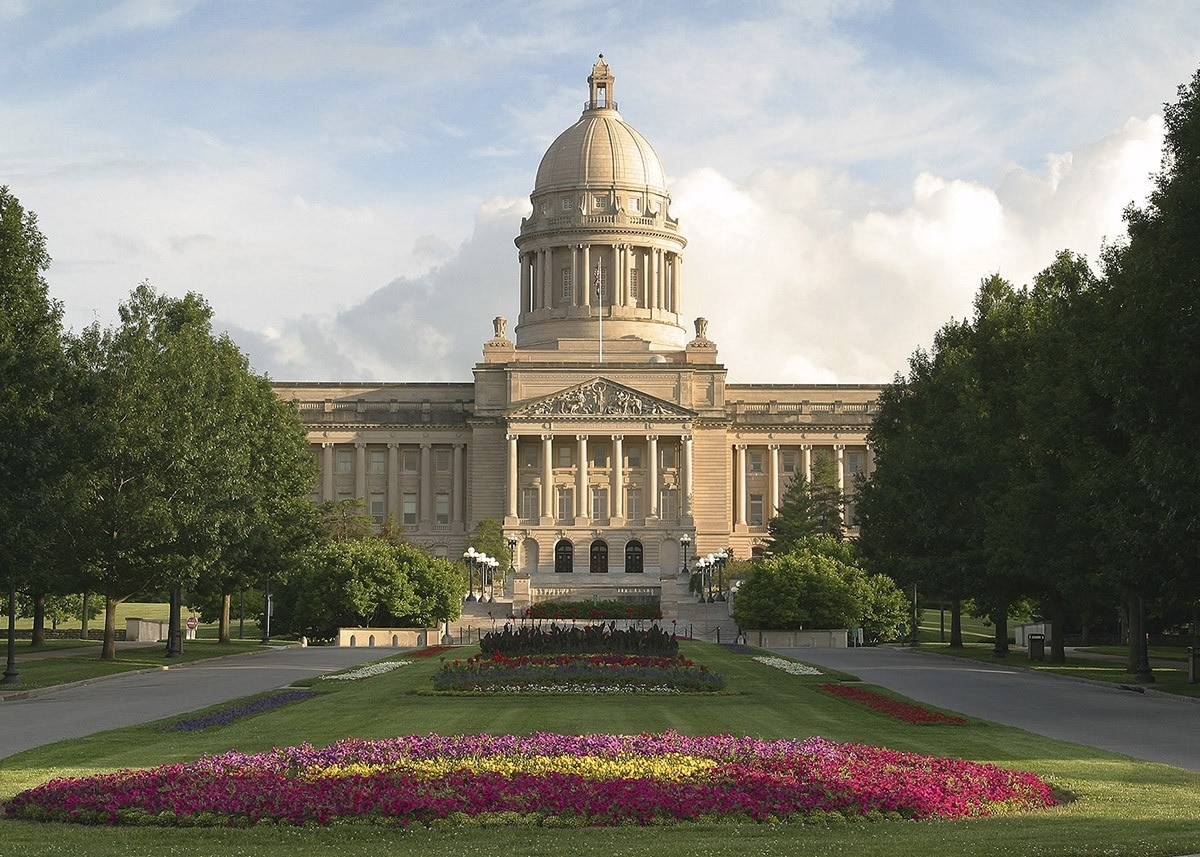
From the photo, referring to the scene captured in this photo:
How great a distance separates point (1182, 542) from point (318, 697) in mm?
19075

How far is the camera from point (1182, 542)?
34.6 meters

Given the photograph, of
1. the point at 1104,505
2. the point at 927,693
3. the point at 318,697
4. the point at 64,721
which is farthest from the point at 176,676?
the point at 1104,505

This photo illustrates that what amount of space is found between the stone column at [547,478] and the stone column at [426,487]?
1216 centimetres

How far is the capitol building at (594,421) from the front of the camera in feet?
405

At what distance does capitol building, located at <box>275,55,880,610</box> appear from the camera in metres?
123

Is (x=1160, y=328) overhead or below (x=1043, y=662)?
overhead

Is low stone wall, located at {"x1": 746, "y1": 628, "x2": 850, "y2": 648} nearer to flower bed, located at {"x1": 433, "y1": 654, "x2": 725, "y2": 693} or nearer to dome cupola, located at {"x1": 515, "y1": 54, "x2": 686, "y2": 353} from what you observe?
flower bed, located at {"x1": 433, "y1": 654, "x2": 725, "y2": 693}

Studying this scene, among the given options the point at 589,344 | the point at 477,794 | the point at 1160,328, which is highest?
the point at 589,344

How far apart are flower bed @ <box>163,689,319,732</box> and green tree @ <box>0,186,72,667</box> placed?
816cm

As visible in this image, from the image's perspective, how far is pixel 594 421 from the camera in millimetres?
123562

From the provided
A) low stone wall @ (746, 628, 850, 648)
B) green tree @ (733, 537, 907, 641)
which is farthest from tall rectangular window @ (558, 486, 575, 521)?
low stone wall @ (746, 628, 850, 648)

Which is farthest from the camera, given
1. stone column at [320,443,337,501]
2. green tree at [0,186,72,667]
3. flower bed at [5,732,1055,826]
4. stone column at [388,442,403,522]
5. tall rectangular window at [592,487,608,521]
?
stone column at [388,442,403,522]

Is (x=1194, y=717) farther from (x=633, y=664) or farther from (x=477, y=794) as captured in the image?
(x=477, y=794)

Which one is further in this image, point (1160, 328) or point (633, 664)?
point (633, 664)
